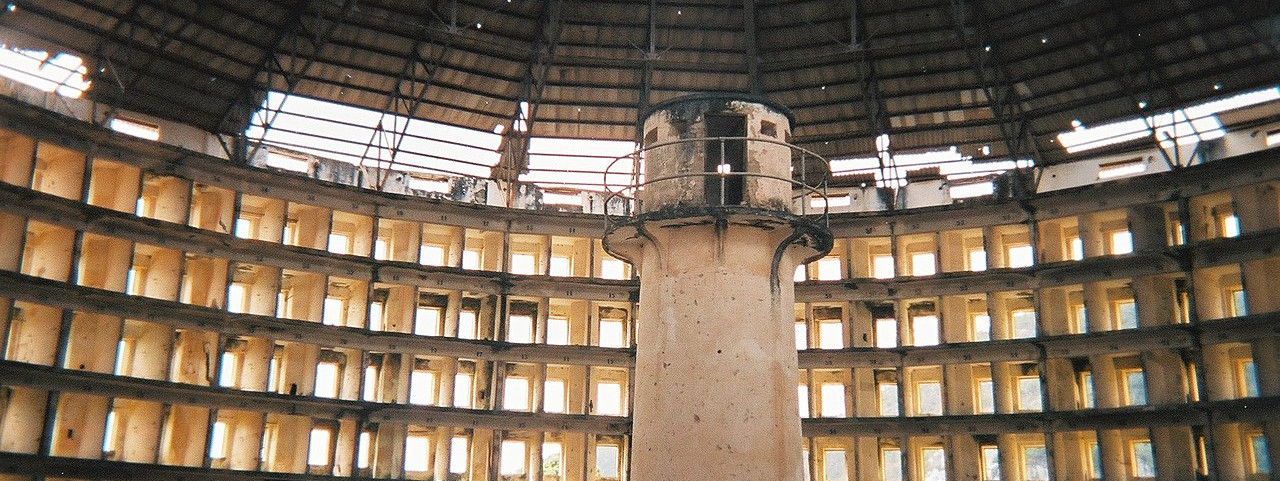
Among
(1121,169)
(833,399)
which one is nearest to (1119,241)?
(1121,169)

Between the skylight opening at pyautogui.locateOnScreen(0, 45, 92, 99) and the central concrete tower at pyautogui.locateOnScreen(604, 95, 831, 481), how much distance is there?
24655 millimetres

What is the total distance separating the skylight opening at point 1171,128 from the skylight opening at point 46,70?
32.0 m

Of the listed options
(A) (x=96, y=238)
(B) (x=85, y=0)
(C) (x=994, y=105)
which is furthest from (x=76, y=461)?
(C) (x=994, y=105)

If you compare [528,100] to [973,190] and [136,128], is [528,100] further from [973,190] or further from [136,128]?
[973,190]

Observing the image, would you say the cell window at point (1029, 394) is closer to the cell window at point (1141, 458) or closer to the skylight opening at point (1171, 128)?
the cell window at point (1141, 458)

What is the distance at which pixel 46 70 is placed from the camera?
127 feet

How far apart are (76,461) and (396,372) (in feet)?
33.8

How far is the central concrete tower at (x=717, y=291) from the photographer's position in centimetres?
1942

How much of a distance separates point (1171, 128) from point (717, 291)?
27461mm

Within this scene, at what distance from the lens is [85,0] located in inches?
1475

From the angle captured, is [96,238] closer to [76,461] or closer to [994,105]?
[76,461]

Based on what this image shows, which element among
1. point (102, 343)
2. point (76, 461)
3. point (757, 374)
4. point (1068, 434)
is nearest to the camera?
point (757, 374)

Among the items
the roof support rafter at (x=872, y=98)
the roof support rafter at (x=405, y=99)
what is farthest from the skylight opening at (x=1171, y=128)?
the roof support rafter at (x=405, y=99)

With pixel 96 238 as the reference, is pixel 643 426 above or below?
below
